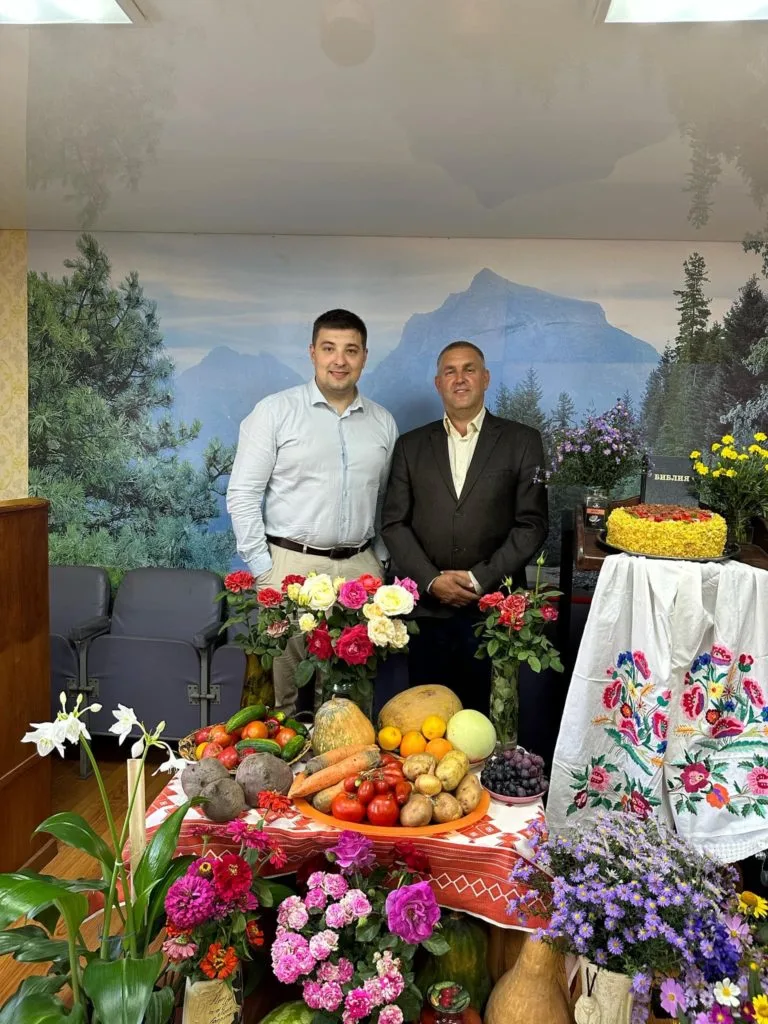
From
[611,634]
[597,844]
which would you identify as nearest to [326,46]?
[611,634]

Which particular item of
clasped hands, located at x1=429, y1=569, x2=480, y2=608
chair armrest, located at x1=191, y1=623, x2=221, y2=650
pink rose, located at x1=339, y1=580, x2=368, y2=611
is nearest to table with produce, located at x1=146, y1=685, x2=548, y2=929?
pink rose, located at x1=339, y1=580, x2=368, y2=611

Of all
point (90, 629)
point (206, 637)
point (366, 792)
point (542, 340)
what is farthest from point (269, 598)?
point (542, 340)

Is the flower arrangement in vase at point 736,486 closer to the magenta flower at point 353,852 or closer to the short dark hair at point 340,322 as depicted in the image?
the short dark hair at point 340,322

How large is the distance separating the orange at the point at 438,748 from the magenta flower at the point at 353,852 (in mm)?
349

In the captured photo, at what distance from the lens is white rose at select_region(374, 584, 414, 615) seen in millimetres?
1982

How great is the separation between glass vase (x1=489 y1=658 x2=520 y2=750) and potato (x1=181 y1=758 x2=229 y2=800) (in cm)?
76

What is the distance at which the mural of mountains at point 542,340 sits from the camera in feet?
11.6

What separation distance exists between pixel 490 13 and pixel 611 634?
1571 mm

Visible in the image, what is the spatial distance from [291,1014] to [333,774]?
1.56ft

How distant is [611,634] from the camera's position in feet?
6.97

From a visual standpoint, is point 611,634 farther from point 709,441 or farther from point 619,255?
point 619,255

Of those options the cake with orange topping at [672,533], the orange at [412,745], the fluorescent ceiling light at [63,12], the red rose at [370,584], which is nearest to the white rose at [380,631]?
the red rose at [370,584]

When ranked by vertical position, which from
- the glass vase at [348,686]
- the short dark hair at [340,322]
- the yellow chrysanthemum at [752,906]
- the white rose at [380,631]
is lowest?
the yellow chrysanthemum at [752,906]

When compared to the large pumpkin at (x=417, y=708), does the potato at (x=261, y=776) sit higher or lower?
lower
